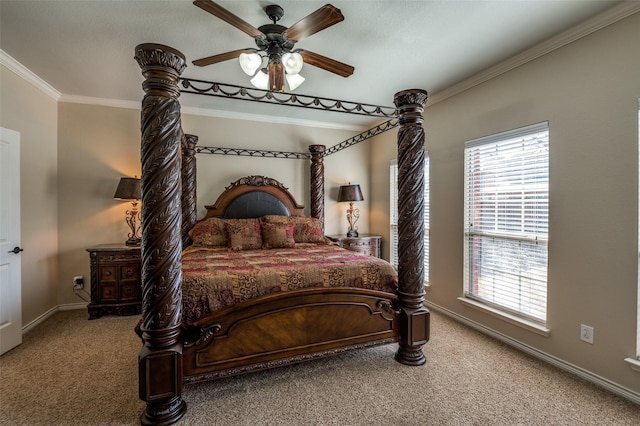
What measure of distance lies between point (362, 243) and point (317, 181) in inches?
48.1

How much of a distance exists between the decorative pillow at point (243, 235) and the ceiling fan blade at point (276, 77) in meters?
1.91

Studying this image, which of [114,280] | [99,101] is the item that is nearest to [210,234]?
[114,280]

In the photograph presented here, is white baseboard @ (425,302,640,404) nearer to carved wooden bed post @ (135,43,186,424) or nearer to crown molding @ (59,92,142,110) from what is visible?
carved wooden bed post @ (135,43,186,424)

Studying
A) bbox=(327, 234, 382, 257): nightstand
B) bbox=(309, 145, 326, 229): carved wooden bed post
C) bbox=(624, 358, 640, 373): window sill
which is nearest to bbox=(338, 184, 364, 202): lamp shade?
bbox=(309, 145, 326, 229): carved wooden bed post

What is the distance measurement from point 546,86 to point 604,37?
45cm

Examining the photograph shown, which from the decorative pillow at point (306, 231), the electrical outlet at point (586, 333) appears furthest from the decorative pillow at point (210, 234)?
the electrical outlet at point (586, 333)

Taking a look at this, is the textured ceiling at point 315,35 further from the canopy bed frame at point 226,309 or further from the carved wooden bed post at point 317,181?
the carved wooden bed post at point 317,181

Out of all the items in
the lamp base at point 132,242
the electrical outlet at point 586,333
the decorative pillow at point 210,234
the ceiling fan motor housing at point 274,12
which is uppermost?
the ceiling fan motor housing at point 274,12

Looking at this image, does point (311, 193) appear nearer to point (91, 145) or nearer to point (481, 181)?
point (481, 181)

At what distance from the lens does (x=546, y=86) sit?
2.59m

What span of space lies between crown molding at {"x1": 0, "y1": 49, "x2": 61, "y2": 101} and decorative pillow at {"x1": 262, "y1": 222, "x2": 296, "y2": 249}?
9.76 feet

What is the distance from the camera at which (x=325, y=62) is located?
7.32 ft

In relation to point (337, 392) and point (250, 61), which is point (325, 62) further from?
point (337, 392)

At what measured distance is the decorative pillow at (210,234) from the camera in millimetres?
3605
